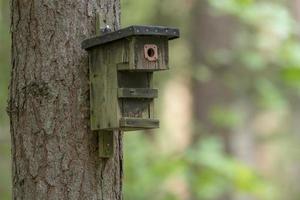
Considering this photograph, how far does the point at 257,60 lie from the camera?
773 cm

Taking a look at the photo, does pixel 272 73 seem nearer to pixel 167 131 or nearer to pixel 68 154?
pixel 167 131

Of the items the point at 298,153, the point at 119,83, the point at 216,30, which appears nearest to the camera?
the point at 119,83

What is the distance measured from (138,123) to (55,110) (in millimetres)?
324

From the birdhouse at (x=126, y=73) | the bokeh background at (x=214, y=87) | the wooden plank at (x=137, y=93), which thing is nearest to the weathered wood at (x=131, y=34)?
the birdhouse at (x=126, y=73)

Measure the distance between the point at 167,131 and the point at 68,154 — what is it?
7023 mm

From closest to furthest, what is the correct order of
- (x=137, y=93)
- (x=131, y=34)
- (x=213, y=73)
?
(x=131, y=34), (x=137, y=93), (x=213, y=73)

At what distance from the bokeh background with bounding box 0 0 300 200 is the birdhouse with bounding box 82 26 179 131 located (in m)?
3.25

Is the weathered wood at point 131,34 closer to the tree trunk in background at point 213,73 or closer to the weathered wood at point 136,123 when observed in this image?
the weathered wood at point 136,123

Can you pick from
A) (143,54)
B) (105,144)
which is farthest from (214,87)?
(143,54)

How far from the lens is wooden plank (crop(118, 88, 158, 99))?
10.3 feet

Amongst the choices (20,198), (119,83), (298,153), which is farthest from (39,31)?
(298,153)

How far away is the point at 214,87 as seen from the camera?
28.5 feet

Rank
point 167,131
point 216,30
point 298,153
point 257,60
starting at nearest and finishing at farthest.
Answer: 1. point 257,60
2. point 216,30
3. point 167,131
4. point 298,153

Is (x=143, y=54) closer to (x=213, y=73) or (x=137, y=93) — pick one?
(x=137, y=93)
